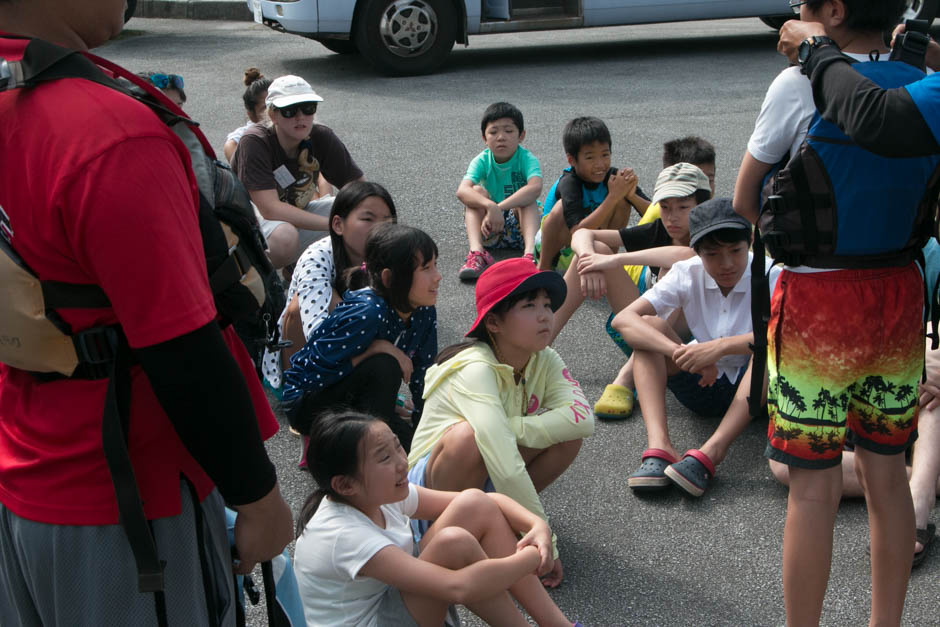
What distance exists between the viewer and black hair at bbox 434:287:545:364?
320 centimetres

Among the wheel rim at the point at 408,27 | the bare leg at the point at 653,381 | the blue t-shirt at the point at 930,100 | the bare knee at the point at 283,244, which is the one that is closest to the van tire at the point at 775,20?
the wheel rim at the point at 408,27

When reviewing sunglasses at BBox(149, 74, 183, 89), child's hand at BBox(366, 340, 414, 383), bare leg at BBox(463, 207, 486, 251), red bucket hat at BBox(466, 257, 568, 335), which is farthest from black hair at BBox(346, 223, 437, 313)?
sunglasses at BBox(149, 74, 183, 89)

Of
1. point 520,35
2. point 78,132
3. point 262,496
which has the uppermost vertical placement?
point 78,132

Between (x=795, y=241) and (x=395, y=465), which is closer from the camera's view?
(x=795, y=241)

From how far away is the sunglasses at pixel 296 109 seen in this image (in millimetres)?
5184

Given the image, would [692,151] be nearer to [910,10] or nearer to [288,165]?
[288,165]

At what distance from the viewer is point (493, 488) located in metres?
3.14

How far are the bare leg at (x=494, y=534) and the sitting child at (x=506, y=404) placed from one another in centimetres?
27

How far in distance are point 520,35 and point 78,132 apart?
12297 millimetres

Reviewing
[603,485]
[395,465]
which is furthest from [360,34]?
[395,465]

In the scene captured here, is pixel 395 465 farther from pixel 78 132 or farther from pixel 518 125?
pixel 518 125

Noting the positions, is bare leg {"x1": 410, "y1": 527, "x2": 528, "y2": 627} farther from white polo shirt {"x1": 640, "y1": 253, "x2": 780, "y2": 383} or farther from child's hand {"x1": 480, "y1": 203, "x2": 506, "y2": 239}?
child's hand {"x1": 480, "y1": 203, "x2": 506, "y2": 239}

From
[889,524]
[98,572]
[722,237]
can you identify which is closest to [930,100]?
[889,524]

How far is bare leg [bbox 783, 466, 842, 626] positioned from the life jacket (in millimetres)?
523
